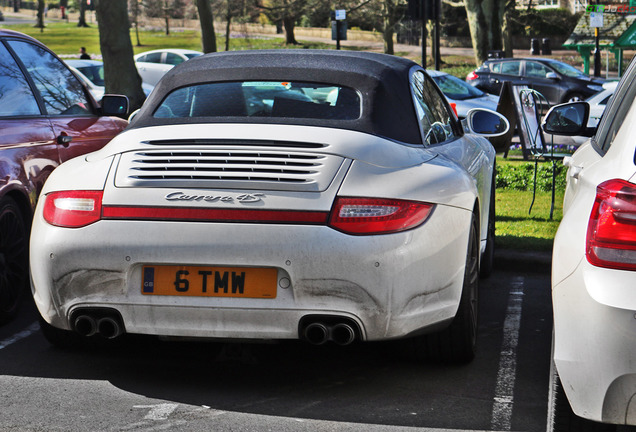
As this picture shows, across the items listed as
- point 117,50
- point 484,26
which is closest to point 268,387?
point 117,50

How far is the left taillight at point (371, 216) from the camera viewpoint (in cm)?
429

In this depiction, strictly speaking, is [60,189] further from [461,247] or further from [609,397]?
[609,397]

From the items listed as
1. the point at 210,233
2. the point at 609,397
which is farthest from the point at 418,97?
the point at 609,397

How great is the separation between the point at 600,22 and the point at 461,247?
33.0 m

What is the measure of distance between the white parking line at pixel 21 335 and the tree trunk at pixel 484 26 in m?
39.3

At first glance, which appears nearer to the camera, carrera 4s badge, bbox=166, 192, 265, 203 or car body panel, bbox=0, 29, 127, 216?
carrera 4s badge, bbox=166, 192, 265, 203

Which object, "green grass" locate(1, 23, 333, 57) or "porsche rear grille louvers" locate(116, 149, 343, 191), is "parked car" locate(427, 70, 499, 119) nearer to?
"porsche rear grille louvers" locate(116, 149, 343, 191)

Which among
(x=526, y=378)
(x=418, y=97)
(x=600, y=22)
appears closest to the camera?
(x=526, y=378)

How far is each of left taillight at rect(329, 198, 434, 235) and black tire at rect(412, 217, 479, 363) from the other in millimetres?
629

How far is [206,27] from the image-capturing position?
2989cm

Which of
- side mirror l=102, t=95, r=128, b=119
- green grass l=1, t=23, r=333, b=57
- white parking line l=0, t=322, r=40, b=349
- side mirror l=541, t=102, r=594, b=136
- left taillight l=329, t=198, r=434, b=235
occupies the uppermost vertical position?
side mirror l=541, t=102, r=594, b=136

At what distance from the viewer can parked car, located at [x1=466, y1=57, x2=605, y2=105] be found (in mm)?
29800

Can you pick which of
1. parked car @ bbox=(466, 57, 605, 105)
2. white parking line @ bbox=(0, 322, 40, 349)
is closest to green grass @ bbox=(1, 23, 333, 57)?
parked car @ bbox=(466, 57, 605, 105)

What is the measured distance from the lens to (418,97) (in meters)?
5.57
